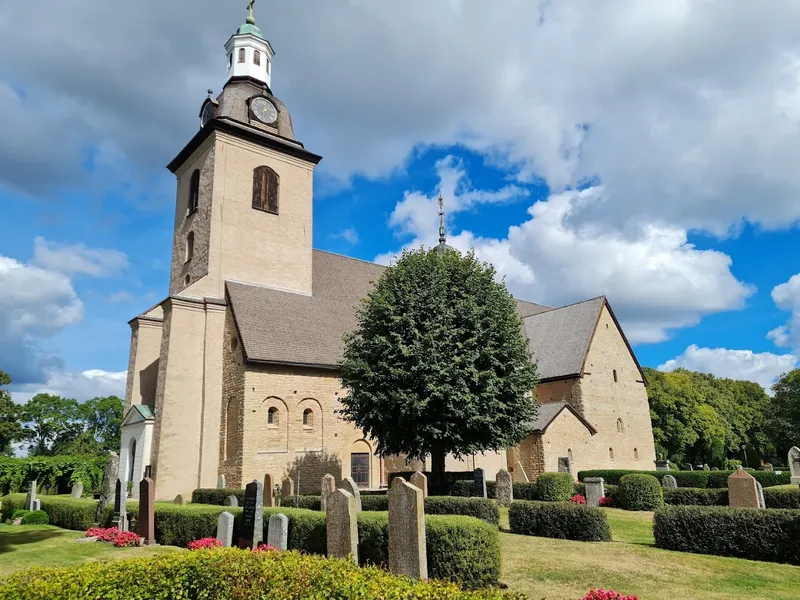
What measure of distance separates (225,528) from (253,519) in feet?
2.89

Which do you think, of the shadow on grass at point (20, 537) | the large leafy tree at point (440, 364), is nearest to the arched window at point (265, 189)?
the large leafy tree at point (440, 364)

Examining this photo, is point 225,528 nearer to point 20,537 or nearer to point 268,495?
point 268,495

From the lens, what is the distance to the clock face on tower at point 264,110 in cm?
3019

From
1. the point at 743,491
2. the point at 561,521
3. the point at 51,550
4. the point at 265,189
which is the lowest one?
the point at 51,550

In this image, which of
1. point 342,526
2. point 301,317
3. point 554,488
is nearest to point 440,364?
point 554,488

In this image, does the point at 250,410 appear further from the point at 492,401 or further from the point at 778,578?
the point at 778,578

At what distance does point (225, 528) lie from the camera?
12.5 m

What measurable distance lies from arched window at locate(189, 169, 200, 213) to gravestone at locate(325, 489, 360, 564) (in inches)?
931

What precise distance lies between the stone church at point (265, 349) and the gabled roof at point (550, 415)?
0.37 ft

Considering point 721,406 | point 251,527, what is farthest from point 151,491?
point 721,406

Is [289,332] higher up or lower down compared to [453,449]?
higher up

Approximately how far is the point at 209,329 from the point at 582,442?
2063 cm

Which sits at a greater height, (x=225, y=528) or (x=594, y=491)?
(x=225, y=528)

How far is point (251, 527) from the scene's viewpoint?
12.1m
